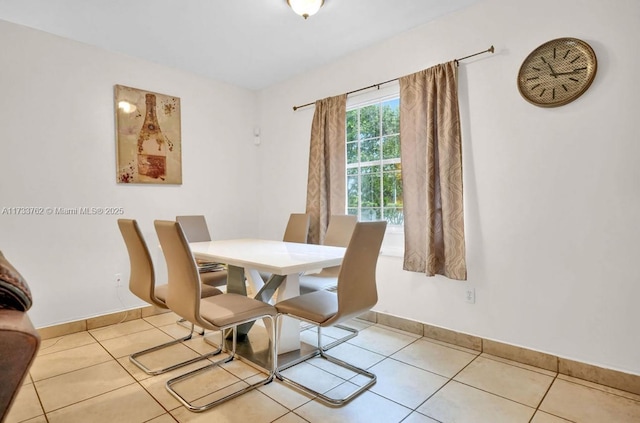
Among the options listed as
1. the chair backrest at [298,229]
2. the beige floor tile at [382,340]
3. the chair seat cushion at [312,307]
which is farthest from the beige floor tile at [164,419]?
the chair backrest at [298,229]

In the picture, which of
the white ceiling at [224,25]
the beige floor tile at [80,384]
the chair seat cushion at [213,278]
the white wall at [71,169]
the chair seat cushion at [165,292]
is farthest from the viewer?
the chair seat cushion at [213,278]

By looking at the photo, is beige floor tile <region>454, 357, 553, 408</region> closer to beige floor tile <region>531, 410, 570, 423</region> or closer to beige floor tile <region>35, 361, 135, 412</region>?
beige floor tile <region>531, 410, 570, 423</region>

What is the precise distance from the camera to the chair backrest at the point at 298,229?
11.1 feet

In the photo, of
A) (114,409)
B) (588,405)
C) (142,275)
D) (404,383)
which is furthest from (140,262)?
(588,405)

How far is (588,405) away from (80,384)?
9.37 ft

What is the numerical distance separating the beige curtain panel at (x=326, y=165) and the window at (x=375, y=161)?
0.53ft

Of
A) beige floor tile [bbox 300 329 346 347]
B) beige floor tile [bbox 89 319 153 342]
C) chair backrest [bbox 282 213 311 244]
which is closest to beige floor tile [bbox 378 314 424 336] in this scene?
beige floor tile [bbox 300 329 346 347]

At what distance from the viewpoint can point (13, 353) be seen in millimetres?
755

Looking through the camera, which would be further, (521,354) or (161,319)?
(161,319)

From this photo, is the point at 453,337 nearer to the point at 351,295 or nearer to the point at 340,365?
the point at 340,365

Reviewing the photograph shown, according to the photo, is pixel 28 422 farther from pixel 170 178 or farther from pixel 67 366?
pixel 170 178

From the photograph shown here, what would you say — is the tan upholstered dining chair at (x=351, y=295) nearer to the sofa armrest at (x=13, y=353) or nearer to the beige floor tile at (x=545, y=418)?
the beige floor tile at (x=545, y=418)

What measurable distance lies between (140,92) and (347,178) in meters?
2.17

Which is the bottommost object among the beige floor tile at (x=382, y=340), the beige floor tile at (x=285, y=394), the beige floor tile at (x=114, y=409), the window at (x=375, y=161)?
the beige floor tile at (x=382, y=340)
